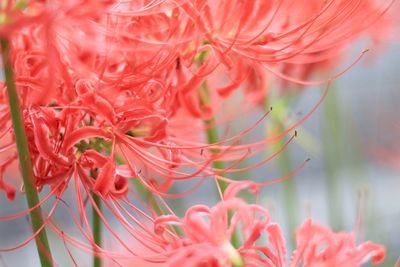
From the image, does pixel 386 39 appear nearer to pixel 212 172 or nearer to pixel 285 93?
pixel 285 93

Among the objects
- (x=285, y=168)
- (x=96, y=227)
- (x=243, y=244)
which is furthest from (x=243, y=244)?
(x=285, y=168)

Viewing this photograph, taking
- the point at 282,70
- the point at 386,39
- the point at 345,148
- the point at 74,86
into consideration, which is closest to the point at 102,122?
the point at 74,86

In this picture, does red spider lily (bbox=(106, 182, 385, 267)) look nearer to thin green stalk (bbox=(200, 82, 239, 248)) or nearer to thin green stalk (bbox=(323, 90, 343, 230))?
thin green stalk (bbox=(200, 82, 239, 248))

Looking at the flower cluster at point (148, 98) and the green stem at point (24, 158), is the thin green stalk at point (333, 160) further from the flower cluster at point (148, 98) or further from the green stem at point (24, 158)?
the green stem at point (24, 158)

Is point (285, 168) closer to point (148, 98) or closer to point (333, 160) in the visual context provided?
point (333, 160)

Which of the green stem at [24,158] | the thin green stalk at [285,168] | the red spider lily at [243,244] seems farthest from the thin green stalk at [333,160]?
the green stem at [24,158]

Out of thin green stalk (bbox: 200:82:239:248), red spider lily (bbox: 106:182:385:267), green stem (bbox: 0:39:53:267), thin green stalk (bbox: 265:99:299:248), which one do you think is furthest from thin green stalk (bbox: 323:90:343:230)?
green stem (bbox: 0:39:53:267)
